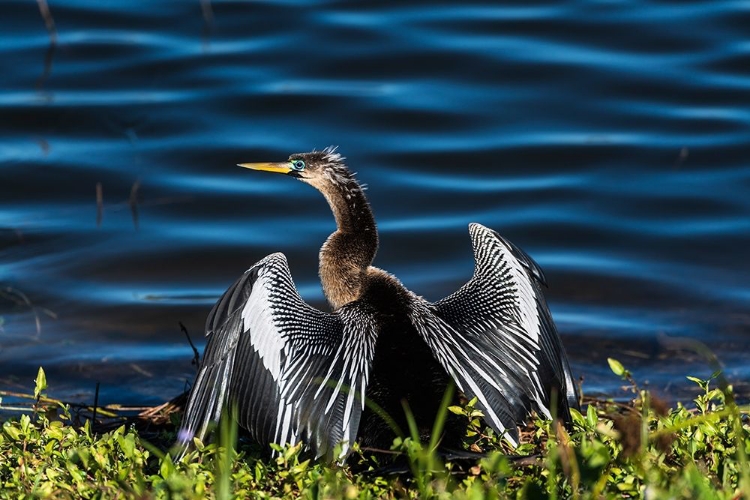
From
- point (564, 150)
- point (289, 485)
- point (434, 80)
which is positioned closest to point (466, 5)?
point (434, 80)

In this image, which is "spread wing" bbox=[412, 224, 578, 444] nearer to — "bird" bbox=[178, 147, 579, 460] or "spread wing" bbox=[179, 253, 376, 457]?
"bird" bbox=[178, 147, 579, 460]

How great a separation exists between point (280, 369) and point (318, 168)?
176 centimetres

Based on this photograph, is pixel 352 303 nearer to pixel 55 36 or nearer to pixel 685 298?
pixel 685 298

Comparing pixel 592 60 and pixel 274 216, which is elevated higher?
pixel 592 60

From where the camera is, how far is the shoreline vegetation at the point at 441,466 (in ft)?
9.50

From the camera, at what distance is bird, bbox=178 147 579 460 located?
13.4 ft

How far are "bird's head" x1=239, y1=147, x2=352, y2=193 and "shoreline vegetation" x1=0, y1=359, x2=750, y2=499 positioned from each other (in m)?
1.86

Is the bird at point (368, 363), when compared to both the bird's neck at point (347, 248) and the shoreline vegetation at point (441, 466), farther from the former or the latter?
the bird's neck at point (347, 248)

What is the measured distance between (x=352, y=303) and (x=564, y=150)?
5.51 meters

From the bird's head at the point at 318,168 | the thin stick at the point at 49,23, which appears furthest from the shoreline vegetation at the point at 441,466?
the thin stick at the point at 49,23

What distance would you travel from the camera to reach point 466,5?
12.4 metres

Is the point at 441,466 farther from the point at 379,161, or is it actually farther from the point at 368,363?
the point at 379,161

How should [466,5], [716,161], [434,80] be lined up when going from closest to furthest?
[716,161]
[434,80]
[466,5]

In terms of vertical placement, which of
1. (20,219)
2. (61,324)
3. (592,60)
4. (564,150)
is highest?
(592,60)
